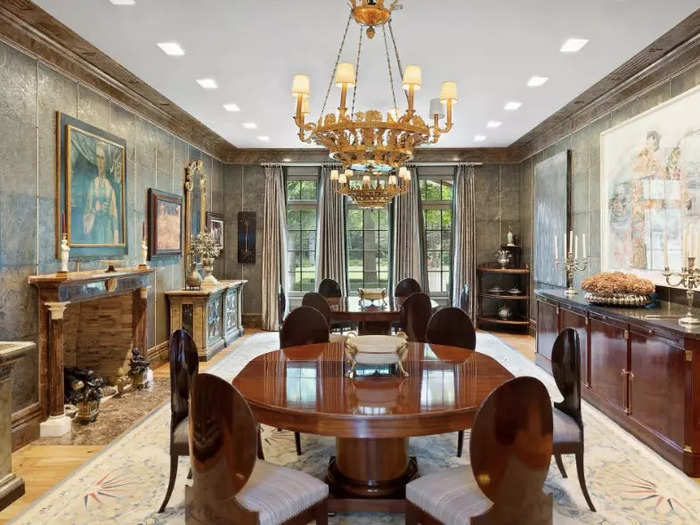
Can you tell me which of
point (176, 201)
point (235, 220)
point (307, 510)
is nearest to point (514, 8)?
point (307, 510)

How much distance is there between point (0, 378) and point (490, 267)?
285 inches

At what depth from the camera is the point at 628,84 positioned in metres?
4.94

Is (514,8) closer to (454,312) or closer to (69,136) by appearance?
(454,312)

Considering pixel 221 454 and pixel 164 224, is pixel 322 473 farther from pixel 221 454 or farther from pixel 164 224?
pixel 164 224

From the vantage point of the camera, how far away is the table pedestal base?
260cm

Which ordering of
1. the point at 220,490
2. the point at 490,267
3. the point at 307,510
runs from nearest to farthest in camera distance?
1. the point at 220,490
2. the point at 307,510
3. the point at 490,267

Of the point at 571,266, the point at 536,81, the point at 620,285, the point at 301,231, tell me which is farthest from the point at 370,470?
the point at 301,231

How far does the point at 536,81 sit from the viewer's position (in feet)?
16.6

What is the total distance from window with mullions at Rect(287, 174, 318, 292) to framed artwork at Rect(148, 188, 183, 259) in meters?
2.59

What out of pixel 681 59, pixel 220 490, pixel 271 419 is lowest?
pixel 220 490

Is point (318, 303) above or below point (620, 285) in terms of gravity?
below

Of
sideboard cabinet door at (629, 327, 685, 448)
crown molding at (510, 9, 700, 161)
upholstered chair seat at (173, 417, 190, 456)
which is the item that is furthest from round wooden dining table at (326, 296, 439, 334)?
crown molding at (510, 9, 700, 161)

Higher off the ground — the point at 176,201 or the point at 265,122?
the point at 265,122

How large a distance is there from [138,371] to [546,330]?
435cm
